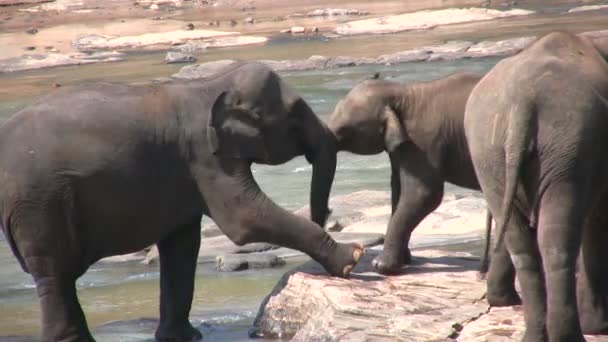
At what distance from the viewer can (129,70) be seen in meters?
33.4

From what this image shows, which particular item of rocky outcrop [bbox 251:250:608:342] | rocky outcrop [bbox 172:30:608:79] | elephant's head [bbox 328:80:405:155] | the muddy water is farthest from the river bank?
rocky outcrop [bbox 251:250:608:342]

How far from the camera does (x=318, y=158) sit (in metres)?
10.3

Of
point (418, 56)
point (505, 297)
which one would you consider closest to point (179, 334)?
point (505, 297)

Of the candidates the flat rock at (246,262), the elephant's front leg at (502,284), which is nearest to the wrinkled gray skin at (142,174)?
the elephant's front leg at (502,284)

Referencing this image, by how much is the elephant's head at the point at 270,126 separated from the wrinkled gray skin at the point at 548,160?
263 centimetres

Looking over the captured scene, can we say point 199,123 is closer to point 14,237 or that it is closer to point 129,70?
point 14,237

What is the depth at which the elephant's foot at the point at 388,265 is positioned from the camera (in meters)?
10.3

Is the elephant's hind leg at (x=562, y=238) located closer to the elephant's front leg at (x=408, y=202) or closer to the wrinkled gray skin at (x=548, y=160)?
the wrinkled gray skin at (x=548, y=160)

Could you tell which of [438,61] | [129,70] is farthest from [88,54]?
[438,61]

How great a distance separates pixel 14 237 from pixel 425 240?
A: 480cm

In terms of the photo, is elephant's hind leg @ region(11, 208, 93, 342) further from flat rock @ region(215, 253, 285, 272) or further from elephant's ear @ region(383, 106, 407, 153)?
flat rock @ region(215, 253, 285, 272)

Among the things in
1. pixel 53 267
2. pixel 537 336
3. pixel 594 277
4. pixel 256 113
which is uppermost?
pixel 256 113

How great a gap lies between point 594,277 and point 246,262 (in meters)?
5.17

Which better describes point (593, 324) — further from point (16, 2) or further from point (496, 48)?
point (16, 2)
